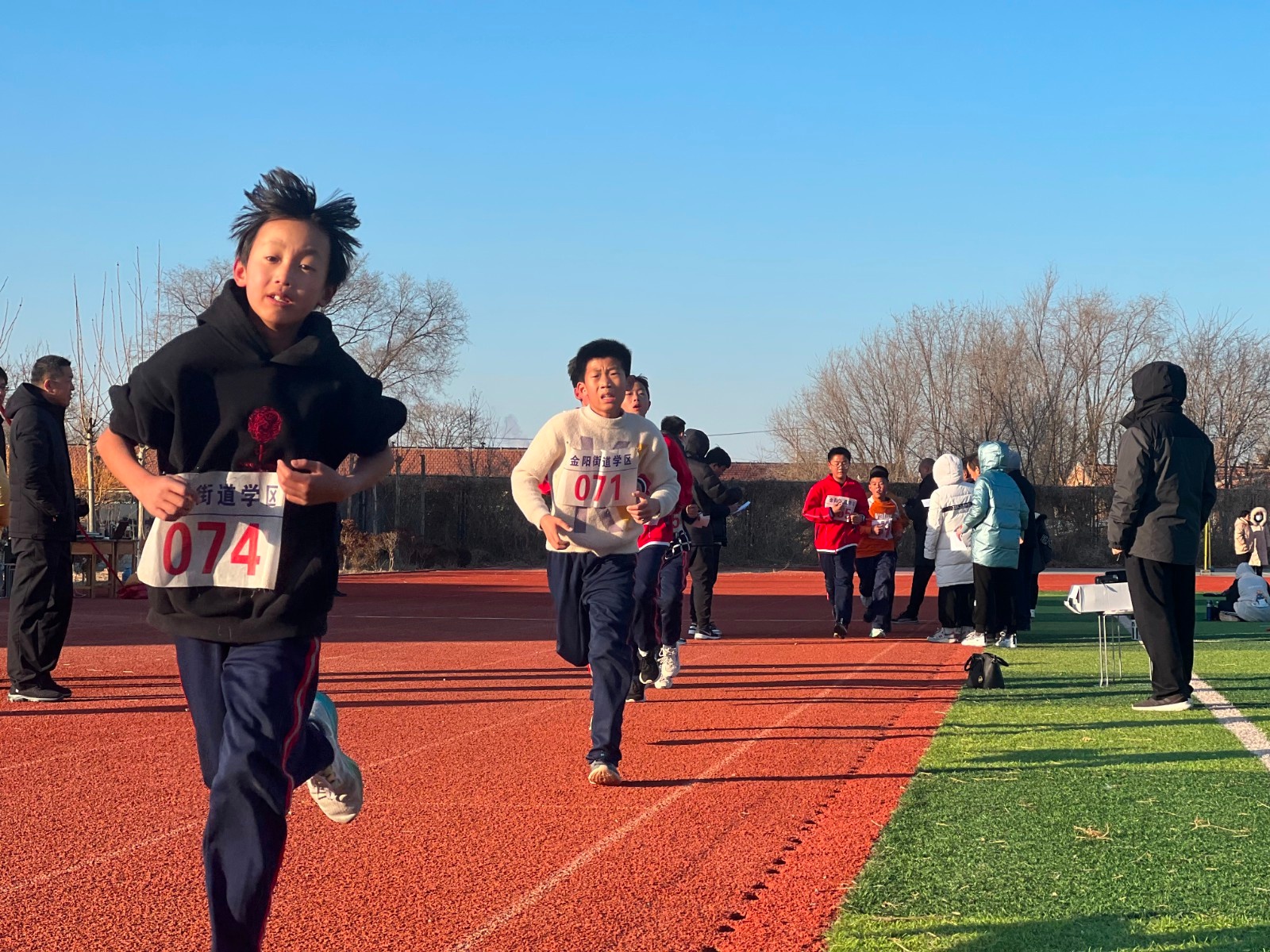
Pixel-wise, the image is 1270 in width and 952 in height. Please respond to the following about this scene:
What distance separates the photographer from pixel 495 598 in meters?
24.3

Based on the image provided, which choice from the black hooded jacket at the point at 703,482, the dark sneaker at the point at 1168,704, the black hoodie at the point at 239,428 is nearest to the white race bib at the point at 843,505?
the black hooded jacket at the point at 703,482

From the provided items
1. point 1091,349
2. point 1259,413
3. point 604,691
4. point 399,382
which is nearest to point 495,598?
point 604,691

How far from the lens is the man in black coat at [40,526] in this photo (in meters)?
8.93

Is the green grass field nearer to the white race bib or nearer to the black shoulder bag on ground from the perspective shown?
the black shoulder bag on ground

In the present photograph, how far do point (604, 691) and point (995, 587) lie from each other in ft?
26.2

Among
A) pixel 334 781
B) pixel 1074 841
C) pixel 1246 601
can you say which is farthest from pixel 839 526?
pixel 334 781

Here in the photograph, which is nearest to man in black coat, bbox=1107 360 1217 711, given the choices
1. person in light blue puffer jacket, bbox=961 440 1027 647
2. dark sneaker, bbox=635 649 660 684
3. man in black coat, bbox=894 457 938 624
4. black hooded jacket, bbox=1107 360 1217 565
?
black hooded jacket, bbox=1107 360 1217 565

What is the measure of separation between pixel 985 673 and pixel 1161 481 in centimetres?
212

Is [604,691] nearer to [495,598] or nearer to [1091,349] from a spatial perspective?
[495,598]

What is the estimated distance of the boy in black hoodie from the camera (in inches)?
127

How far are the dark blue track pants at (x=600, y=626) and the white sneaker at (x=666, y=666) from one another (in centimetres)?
312

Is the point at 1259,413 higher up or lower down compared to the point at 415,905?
higher up

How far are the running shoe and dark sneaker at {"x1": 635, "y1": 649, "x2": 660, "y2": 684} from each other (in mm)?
2903

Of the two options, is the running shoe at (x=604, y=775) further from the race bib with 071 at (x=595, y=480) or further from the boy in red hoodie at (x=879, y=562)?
the boy in red hoodie at (x=879, y=562)
